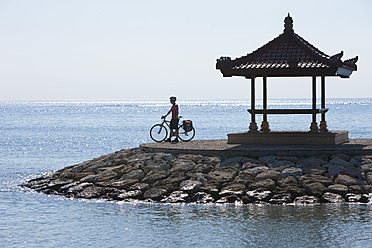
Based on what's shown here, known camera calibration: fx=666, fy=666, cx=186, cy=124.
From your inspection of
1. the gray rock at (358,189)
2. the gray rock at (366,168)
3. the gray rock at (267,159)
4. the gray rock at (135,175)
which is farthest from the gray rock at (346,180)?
the gray rock at (135,175)

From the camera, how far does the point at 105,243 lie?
13742 mm

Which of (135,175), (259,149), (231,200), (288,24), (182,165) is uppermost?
(288,24)

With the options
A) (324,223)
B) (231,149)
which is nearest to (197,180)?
(231,149)

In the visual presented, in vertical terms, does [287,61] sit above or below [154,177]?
above

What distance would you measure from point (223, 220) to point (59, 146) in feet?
134

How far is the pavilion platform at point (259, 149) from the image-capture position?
19719 millimetres

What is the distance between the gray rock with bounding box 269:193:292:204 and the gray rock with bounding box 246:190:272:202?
163 mm

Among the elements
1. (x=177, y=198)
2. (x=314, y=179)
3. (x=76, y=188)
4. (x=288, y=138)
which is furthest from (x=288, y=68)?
(x=76, y=188)

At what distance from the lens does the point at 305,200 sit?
1711 centimetres

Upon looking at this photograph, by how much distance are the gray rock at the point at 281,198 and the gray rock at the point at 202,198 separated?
1.60 m

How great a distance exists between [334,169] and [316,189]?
1.27 metres

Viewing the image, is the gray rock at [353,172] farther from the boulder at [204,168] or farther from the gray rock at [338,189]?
the boulder at [204,168]

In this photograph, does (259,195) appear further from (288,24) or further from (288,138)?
(288,24)

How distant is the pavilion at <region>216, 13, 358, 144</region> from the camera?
21375 millimetres
